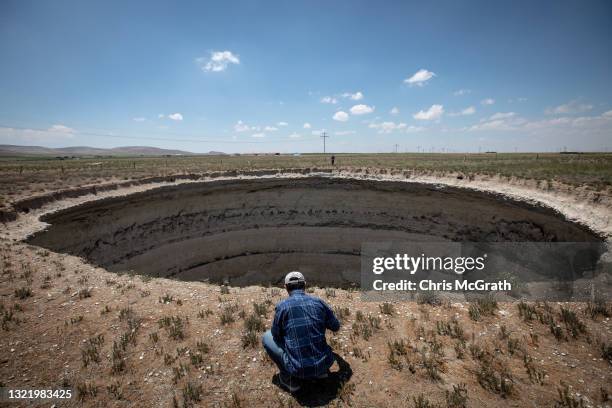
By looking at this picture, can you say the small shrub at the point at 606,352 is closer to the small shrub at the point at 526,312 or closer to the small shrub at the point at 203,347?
the small shrub at the point at 526,312

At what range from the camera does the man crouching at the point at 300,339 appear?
152 inches

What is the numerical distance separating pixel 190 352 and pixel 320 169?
72.2 feet

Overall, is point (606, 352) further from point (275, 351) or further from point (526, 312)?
point (275, 351)

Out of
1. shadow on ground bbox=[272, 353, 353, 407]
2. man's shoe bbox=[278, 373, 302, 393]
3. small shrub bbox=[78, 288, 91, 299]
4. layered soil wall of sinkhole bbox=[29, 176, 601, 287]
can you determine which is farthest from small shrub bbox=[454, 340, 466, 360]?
layered soil wall of sinkhole bbox=[29, 176, 601, 287]

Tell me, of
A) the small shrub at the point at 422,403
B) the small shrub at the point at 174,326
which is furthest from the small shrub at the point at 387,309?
the small shrub at the point at 174,326

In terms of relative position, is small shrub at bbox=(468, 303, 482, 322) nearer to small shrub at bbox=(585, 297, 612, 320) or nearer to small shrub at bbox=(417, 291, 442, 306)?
small shrub at bbox=(417, 291, 442, 306)

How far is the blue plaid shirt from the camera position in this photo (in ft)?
12.7

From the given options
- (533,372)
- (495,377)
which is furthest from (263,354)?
(533,372)

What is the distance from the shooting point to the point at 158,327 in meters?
5.72

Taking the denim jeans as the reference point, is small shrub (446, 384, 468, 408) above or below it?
below

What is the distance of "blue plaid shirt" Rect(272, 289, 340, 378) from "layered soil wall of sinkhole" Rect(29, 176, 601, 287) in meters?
15.1

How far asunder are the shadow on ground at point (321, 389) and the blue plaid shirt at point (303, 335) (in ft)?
1.44

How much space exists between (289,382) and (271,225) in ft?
65.0

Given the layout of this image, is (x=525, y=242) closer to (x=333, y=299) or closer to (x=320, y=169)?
(x=333, y=299)
